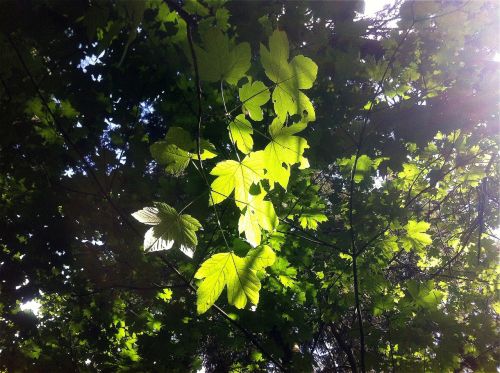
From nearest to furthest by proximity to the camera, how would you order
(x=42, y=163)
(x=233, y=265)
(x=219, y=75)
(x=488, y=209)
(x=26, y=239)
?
(x=219, y=75), (x=233, y=265), (x=42, y=163), (x=26, y=239), (x=488, y=209)

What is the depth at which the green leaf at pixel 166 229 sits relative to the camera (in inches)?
35.1

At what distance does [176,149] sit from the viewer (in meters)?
1.08

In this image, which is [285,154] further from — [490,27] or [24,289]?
[24,289]

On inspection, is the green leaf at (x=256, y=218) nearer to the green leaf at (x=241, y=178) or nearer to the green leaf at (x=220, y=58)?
the green leaf at (x=241, y=178)

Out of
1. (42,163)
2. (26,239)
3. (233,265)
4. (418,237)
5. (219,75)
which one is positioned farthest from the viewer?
(26,239)

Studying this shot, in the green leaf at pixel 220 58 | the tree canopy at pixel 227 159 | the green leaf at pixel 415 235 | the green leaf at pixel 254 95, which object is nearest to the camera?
the green leaf at pixel 220 58

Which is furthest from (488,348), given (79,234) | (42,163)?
(42,163)

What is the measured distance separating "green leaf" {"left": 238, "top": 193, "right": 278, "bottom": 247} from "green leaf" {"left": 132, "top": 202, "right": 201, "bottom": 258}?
17 cm

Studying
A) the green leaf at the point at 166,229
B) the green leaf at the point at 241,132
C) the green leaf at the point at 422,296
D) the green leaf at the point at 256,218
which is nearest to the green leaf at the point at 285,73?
the green leaf at the point at 241,132

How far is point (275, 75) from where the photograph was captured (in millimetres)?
888

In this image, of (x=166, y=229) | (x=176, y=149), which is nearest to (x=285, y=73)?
(x=176, y=149)

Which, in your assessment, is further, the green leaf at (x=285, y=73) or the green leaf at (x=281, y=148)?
the green leaf at (x=281, y=148)

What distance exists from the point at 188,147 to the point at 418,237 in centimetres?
217

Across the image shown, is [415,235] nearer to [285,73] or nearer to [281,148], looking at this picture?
[281,148]
